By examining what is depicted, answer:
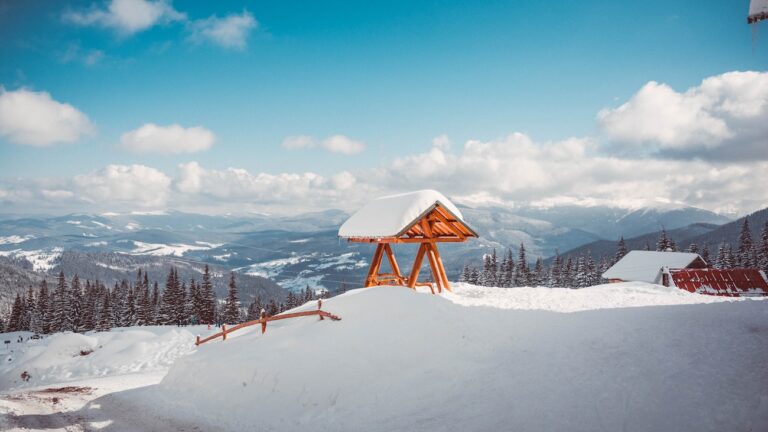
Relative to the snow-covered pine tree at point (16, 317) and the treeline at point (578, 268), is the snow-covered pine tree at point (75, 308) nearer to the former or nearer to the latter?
the snow-covered pine tree at point (16, 317)

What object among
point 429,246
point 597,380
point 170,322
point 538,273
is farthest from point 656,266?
point 170,322

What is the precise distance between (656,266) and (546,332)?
4429cm

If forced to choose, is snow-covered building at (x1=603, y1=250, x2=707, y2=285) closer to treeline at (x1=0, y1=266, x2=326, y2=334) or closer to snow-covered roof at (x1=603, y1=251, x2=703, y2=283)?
snow-covered roof at (x1=603, y1=251, x2=703, y2=283)

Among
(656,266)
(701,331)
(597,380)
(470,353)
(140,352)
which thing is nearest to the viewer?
(597,380)

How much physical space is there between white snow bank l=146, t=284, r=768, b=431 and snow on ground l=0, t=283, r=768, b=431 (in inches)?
1.2

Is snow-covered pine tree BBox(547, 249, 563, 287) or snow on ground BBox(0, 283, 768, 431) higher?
snow on ground BBox(0, 283, 768, 431)

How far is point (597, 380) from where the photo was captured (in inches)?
255

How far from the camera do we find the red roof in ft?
57.6

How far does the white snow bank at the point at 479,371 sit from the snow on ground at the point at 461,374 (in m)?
0.03

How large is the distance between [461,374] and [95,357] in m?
24.0

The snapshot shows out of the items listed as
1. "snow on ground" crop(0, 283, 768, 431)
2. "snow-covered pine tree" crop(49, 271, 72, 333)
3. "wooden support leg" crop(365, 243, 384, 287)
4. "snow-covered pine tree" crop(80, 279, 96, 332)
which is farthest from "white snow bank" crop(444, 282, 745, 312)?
"snow-covered pine tree" crop(49, 271, 72, 333)

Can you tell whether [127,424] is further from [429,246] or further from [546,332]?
[429,246]

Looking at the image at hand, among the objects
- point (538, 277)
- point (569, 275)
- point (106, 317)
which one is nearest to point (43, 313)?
point (106, 317)

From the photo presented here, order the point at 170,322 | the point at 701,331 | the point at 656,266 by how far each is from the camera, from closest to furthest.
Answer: the point at 701,331 → the point at 656,266 → the point at 170,322
